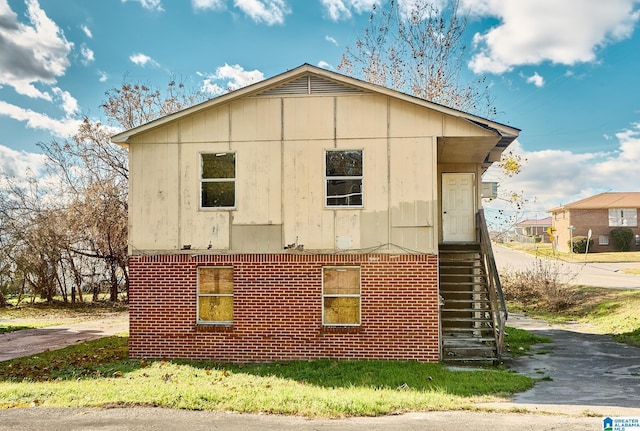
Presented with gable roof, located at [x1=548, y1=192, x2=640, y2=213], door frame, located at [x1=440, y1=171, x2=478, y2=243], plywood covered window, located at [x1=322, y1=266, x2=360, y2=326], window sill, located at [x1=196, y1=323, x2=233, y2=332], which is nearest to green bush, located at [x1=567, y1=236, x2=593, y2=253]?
gable roof, located at [x1=548, y1=192, x2=640, y2=213]

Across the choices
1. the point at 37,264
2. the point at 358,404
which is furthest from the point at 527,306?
the point at 37,264

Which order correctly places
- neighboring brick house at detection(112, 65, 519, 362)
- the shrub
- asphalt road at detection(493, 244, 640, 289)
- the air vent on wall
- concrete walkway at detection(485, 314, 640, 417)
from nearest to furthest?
1. concrete walkway at detection(485, 314, 640, 417)
2. neighboring brick house at detection(112, 65, 519, 362)
3. the air vent on wall
4. the shrub
5. asphalt road at detection(493, 244, 640, 289)

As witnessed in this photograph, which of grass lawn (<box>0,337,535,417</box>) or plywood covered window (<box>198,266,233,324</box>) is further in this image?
plywood covered window (<box>198,266,233,324</box>)

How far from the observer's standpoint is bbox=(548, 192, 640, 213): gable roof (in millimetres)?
53250

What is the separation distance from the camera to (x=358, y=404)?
916 centimetres

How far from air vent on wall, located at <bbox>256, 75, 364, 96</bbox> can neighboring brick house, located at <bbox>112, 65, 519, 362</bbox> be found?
1.0 inches

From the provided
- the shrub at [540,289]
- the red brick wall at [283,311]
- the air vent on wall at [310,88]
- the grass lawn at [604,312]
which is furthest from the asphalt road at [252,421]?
the shrub at [540,289]

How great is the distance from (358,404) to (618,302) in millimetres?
16255

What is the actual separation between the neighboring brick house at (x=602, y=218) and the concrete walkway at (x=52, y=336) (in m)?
43.8

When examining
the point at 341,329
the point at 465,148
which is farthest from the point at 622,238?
the point at 341,329

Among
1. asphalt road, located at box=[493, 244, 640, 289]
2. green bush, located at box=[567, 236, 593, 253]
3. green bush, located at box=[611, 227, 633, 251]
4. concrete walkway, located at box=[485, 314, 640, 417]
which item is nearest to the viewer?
concrete walkway, located at box=[485, 314, 640, 417]

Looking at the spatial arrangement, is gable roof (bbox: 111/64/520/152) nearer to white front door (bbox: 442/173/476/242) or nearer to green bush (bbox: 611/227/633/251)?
white front door (bbox: 442/173/476/242)

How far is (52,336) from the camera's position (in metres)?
18.8

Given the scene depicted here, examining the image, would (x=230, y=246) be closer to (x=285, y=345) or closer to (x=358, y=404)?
(x=285, y=345)
